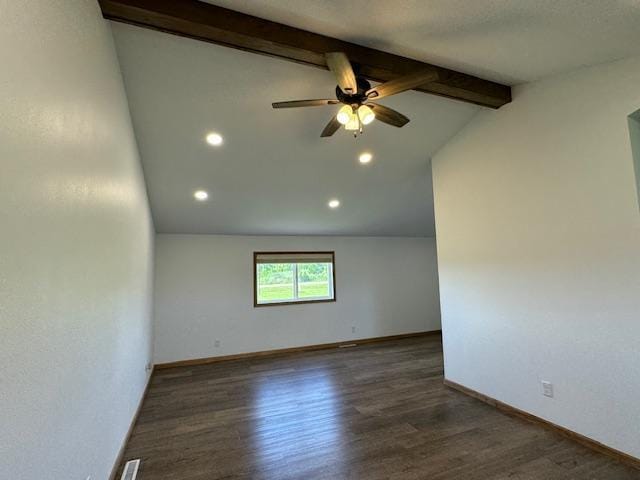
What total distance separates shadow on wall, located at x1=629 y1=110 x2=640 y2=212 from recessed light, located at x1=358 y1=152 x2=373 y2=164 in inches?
88.8

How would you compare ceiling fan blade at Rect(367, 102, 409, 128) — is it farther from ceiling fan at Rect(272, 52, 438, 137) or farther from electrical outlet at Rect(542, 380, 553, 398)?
electrical outlet at Rect(542, 380, 553, 398)

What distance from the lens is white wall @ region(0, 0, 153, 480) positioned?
931mm

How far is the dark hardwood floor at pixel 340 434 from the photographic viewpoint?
224 centimetres

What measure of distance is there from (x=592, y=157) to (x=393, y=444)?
280cm

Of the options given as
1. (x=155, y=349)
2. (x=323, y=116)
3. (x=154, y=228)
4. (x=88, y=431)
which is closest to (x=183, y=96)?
(x=323, y=116)

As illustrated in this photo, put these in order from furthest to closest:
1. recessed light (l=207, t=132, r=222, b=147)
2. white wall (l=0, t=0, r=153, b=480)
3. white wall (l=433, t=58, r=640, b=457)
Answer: recessed light (l=207, t=132, r=222, b=147), white wall (l=433, t=58, r=640, b=457), white wall (l=0, t=0, r=153, b=480)

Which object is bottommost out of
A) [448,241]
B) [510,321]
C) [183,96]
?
[510,321]

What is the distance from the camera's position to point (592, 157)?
2.50 m

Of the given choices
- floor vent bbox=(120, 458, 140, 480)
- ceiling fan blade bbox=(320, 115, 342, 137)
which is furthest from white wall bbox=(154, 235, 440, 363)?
ceiling fan blade bbox=(320, 115, 342, 137)

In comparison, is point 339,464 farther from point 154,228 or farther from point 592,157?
point 154,228

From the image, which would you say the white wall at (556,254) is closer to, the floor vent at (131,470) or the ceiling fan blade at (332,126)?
the ceiling fan blade at (332,126)

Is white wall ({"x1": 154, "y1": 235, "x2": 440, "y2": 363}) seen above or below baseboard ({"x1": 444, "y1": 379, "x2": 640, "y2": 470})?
above

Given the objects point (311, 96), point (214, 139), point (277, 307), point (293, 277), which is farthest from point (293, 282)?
point (311, 96)

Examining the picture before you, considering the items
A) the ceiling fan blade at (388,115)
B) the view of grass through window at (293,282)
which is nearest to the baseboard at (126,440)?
the view of grass through window at (293,282)
